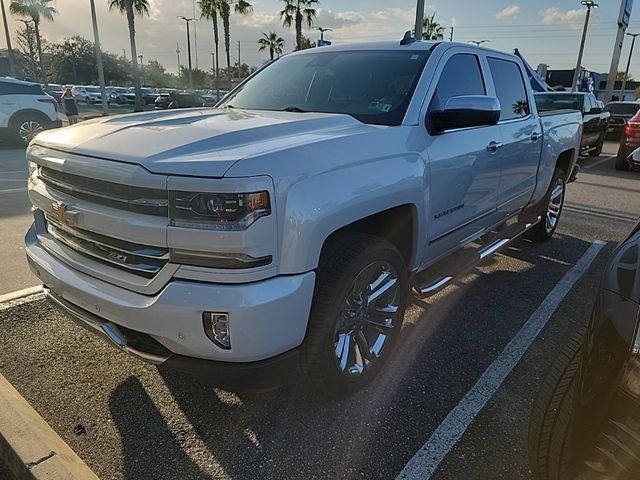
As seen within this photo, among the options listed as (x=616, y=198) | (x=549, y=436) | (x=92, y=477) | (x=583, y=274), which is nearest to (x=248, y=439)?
(x=92, y=477)

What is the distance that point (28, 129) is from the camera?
12609 mm

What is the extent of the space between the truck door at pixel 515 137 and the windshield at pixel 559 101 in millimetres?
8663

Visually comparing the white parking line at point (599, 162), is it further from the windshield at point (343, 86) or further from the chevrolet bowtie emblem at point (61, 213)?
the chevrolet bowtie emblem at point (61, 213)

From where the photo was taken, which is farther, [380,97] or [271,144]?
[380,97]

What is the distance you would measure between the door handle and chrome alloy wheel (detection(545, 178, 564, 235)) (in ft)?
7.20

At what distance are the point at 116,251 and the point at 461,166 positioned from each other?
7.14ft

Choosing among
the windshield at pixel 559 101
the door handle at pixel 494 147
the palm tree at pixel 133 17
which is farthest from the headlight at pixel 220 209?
the palm tree at pixel 133 17

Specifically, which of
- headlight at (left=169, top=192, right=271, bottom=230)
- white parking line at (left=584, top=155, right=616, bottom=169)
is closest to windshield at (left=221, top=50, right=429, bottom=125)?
headlight at (left=169, top=192, right=271, bottom=230)

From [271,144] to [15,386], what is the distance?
6.66ft

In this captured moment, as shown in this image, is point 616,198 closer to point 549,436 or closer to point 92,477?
point 549,436

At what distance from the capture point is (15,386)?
9.31 ft

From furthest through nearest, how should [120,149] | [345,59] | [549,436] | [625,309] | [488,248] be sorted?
[488,248]
[345,59]
[120,149]
[549,436]
[625,309]

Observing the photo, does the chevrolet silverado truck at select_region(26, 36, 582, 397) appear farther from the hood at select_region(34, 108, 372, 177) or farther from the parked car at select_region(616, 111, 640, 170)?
the parked car at select_region(616, 111, 640, 170)

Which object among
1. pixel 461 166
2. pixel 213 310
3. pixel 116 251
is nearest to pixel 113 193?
pixel 116 251
